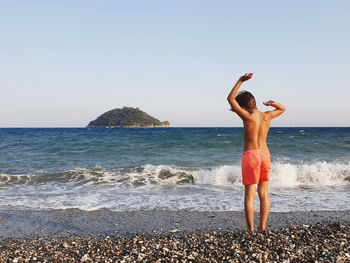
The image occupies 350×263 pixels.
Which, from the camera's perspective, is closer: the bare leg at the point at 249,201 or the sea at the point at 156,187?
the bare leg at the point at 249,201

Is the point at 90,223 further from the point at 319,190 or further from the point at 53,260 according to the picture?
the point at 319,190

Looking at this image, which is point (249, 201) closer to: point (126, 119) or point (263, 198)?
point (263, 198)

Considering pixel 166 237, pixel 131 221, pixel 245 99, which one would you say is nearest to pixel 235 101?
pixel 245 99

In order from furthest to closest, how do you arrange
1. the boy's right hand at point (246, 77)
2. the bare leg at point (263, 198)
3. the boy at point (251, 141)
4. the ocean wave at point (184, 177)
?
the ocean wave at point (184, 177), the bare leg at point (263, 198), the boy at point (251, 141), the boy's right hand at point (246, 77)

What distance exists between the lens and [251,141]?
529cm

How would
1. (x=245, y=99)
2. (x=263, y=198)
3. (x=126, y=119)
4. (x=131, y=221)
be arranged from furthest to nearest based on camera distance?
(x=126, y=119)
(x=131, y=221)
(x=263, y=198)
(x=245, y=99)

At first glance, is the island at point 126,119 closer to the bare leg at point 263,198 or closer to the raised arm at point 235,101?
the bare leg at point 263,198

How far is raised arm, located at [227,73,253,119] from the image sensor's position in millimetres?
Answer: 5086

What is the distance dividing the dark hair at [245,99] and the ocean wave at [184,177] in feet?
24.2

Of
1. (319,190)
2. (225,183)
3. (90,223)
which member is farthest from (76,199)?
(319,190)

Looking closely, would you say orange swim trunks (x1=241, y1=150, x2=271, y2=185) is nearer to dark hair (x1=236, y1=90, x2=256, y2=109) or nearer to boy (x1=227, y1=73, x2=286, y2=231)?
boy (x1=227, y1=73, x2=286, y2=231)

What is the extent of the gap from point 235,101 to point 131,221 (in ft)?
11.7

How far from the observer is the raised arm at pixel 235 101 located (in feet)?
16.7

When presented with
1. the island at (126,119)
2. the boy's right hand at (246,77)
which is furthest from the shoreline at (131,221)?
the island at (126,119)
